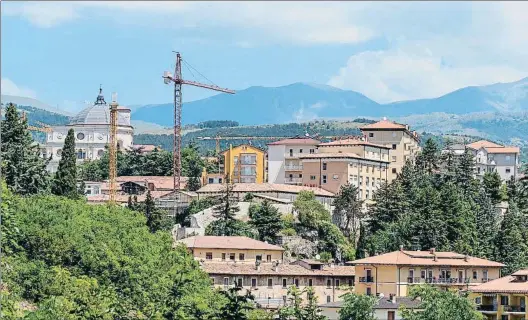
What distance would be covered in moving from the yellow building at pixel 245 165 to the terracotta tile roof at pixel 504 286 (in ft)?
93.3

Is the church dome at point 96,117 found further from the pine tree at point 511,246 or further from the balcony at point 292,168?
the pine tree at point 511,246

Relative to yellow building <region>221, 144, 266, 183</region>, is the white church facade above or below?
above

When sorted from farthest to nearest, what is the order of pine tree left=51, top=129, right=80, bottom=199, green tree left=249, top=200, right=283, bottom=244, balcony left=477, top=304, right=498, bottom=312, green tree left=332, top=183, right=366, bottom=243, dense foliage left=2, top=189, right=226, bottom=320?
green tree left=332, top=183, right=366, bottom=243, green tree left=249, top=200, right=283, bottom=244, pine tree left=51, top=129, right=80, bottom=199, balcony left=477, top=304, right=498, bottom=312, dense foliage left=2, top=189, right=226, bottom=320

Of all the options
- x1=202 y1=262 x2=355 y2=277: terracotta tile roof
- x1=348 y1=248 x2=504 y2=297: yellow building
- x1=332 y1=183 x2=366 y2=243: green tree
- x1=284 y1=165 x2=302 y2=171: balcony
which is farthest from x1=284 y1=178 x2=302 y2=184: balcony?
x1=348 y1=248 x2=504 y2=297: yellow building

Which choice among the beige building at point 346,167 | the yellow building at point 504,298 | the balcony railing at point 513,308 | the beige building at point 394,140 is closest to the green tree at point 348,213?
the beige building at point 346,167

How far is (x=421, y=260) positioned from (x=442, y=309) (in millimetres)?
11075

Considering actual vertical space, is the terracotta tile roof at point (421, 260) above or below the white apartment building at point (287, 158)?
below

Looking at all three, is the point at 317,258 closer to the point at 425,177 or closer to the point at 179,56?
the point at 425,177

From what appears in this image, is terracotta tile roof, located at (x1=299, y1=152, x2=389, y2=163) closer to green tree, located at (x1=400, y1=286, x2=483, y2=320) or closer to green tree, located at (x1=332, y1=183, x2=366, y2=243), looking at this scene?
green tree, located at (x1=332, y1=183, x2=366, y2=243)

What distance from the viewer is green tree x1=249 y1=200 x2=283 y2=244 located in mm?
60406

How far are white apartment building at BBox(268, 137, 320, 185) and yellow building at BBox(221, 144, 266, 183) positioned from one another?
7.91ft

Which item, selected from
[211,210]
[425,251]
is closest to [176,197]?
[211,210]

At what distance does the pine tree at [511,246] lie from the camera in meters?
58.6

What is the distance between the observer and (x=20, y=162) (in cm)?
5253
